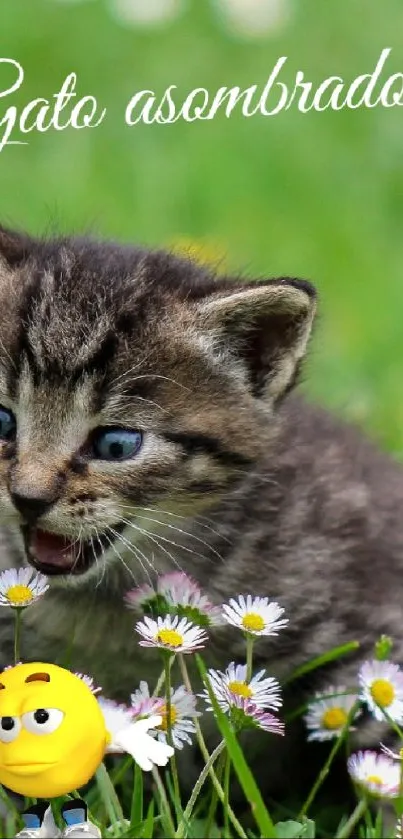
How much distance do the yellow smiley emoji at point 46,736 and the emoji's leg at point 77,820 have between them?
0.02m

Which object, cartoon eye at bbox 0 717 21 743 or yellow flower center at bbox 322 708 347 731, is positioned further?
yellow flower center at bbox 322 708 347 731

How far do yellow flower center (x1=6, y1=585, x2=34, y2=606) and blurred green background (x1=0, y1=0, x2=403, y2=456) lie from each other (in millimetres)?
2062

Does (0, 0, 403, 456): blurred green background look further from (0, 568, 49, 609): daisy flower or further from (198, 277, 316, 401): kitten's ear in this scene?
(0, 568, 49, 609): daisy flower

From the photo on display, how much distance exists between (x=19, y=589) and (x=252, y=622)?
0.37 metres

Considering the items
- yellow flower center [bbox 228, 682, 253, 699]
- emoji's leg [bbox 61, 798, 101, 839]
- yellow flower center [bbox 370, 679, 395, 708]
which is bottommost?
emoji's leg [bbox 61, 798, 101, 839]

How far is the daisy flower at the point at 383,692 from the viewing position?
2.18 m

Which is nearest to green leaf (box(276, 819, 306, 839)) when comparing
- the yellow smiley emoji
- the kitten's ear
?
the yellow smiley emoji

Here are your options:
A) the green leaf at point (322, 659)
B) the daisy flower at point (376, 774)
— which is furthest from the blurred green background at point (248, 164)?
the daisy flower at point (376, 774)

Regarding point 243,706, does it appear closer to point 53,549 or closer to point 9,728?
point 9,728

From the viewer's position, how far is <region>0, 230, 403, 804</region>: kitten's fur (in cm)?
228

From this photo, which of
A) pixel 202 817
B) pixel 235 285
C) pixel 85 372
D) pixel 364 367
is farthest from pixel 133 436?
pixel 364 367

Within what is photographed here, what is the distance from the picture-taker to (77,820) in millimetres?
1848

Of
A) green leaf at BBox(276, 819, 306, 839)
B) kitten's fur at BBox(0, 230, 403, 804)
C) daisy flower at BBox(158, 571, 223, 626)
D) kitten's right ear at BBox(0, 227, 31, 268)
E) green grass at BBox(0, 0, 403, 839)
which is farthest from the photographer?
green grass at BBox(0, 0, 403, 839)

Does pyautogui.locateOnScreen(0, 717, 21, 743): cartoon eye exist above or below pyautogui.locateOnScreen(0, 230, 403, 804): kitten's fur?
below
